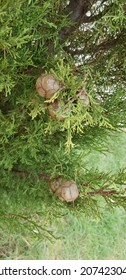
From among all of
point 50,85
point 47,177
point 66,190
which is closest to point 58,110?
point 50,85

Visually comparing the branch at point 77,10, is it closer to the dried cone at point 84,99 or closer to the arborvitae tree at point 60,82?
the arborvitae tree at point 60,82

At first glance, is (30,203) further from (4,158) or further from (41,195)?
(4,158)

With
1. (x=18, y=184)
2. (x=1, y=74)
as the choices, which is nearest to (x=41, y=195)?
(x=18, y=184)

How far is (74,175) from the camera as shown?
1024 millimetres

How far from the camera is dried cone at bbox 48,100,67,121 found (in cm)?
78

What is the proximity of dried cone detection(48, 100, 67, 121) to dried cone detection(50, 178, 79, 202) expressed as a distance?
0.22m

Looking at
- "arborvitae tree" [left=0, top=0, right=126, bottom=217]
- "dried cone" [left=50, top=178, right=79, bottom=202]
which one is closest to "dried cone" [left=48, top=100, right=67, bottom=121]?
"arborvitae tree" [left=0, top=0, right=126, bottom=217]

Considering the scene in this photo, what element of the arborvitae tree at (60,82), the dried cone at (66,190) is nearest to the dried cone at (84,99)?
the arborvitae tree at (60,82)

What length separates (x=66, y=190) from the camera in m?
0.97

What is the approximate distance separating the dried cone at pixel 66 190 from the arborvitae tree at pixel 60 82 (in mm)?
23

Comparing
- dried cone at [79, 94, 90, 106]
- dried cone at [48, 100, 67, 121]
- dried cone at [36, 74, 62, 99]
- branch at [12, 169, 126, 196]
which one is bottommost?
branch at [12, 169, 126, 196]

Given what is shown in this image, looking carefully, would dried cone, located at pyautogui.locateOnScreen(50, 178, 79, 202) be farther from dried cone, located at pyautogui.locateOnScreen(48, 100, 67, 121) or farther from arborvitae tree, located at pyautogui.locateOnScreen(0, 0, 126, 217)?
dried cone, located at pyautogui.locateOnScreen(48, 100, 67, 121)

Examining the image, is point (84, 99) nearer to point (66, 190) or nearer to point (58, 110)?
point (58, 110)

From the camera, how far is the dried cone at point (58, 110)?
777 mm
